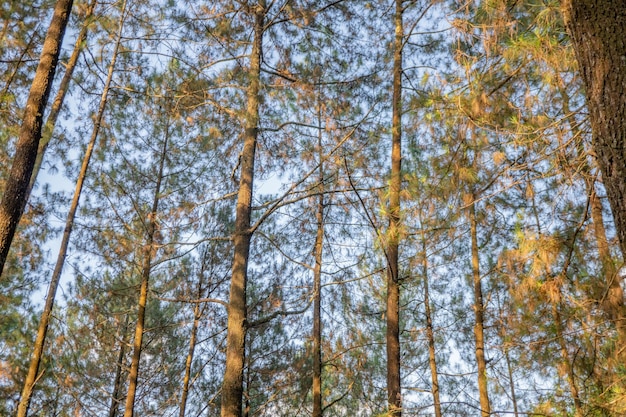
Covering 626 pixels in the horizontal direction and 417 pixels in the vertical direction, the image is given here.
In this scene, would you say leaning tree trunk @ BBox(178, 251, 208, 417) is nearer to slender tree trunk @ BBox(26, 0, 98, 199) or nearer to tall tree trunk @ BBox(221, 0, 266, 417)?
slender tree trunk @ BBox(26, 0, 98, 199)

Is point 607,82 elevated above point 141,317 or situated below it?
below

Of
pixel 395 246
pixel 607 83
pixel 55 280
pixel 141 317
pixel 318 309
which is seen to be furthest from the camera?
pixel 318 309

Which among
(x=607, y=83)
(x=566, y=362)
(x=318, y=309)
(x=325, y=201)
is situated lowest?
(x=566, y=362)

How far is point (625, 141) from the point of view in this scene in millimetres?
2107

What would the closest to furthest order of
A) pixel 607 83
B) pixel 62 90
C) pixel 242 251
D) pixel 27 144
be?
pixel 607 83, pixel 27 144, pixel 242 251, pixel 62 90

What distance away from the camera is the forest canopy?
378 cm

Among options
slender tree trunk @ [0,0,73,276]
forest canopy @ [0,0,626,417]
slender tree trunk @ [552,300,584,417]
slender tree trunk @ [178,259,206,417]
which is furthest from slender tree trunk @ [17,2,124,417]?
slender tree trunk @ [552,300,584,417]

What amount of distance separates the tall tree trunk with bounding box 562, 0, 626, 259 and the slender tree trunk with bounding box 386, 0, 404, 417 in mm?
2492

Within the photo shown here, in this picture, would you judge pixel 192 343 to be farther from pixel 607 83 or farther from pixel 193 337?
pixel 607 83

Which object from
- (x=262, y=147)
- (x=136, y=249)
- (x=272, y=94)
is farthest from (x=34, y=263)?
(x=272, y=94)

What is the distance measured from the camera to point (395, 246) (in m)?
5.30

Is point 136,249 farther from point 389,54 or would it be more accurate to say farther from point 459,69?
point 459,69

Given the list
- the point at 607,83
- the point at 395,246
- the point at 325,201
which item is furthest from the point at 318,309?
the point at 607,83

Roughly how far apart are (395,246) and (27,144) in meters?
3.51
